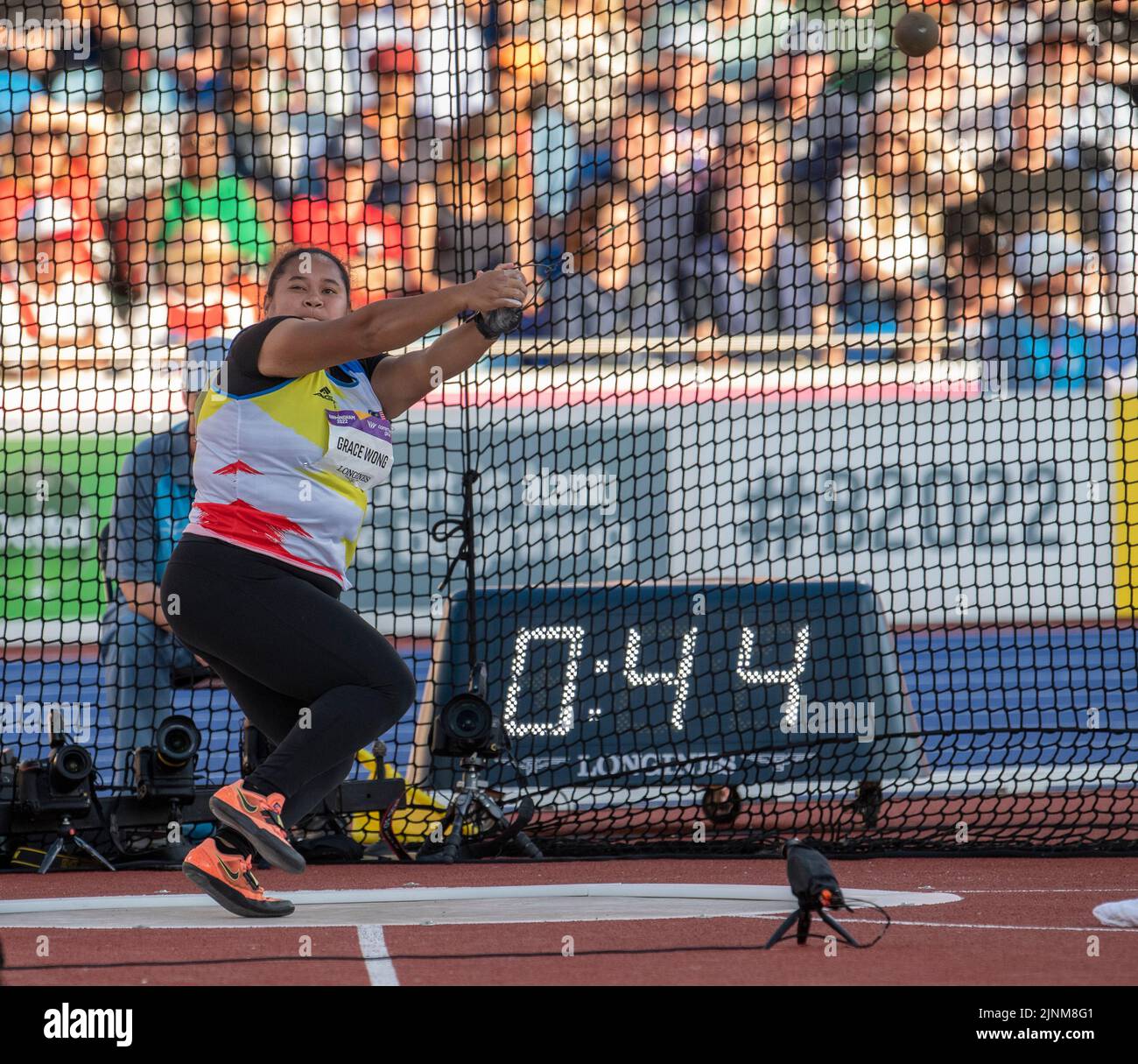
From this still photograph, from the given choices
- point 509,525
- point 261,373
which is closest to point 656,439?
point 509,525

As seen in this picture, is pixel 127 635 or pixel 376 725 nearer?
pixel 376 725

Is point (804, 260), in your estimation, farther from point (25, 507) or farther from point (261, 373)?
point (261, 373)

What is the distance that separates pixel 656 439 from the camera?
8.00 meters

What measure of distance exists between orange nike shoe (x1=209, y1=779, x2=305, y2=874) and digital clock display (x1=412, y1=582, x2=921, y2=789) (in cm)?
295

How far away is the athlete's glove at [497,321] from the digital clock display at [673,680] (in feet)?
9.53

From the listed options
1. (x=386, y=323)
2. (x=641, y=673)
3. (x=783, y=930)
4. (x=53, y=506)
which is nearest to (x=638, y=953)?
(x=783, y=930)

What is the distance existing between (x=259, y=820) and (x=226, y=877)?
0.19 m

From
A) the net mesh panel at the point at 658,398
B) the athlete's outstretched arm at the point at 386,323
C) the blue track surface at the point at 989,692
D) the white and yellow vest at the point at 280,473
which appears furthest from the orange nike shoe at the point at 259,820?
the blue track surface at the point at 989,692

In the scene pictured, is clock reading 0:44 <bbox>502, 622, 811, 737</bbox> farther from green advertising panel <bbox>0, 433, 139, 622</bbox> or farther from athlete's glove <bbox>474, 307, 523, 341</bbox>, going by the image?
athlete's glove <bbox>474, 307, 523, 341</bbox>

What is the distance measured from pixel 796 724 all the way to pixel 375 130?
5214 millimetres

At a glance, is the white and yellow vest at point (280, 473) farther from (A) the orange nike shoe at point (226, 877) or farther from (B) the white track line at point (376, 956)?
(B) the white track line at point (376, 956)

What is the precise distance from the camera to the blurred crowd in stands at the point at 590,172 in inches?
362

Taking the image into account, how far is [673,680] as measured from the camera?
21.1ft

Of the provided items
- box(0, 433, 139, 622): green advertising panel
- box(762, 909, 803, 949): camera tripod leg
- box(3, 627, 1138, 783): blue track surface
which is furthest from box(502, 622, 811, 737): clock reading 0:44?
box(762, 909, 803, 949): camera tripod leg
